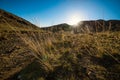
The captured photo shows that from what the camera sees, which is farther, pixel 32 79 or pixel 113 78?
pixel 32 79

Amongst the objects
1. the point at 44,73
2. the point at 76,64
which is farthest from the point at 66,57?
the point at 44,73

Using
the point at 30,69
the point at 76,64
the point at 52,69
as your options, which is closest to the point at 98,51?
the point at 76,64

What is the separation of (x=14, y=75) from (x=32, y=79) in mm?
561

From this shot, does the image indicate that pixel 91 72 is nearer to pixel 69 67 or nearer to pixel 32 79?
pixel 69 67

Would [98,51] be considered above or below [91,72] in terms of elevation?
above

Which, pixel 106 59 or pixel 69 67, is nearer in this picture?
pixel 69 67

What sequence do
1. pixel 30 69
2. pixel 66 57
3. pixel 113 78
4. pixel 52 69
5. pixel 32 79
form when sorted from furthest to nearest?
1. pixel 66 57
2. pixel 30 69
3. pixel 52 69
4. pixel 32 79
5. pixel 113 78

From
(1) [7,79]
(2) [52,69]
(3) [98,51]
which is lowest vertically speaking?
(1) [7,79]

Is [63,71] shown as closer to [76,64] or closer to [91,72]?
[76,64]

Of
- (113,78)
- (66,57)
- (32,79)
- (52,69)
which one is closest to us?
(113,78)

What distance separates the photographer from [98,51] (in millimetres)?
3230

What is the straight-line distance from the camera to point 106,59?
115 inches

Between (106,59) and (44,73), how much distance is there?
1.46 meters

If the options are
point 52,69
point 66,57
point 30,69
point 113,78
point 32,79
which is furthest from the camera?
point 66,57
